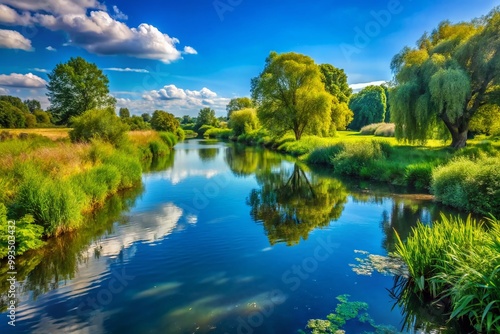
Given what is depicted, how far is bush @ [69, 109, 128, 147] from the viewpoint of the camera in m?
21.9

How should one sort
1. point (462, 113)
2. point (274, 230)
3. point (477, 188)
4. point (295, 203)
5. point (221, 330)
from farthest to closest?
1. point (462, 113)
2. point (295, 203)
3. point (477, 188)
4. point (274, 230)
5. point (221, 330)

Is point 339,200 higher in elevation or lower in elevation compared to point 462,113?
lower

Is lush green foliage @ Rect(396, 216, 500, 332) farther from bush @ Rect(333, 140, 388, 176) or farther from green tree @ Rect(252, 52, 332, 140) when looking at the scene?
green tree @ Rect(252, 52, 332, 140)

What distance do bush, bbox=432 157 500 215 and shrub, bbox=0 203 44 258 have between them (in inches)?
527

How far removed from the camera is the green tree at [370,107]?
57125mm

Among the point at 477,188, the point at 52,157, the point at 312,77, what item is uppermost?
the point at 312,77

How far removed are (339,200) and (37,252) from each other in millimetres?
11574

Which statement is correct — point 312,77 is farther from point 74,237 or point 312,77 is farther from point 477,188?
point 74,237

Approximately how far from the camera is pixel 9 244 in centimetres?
740

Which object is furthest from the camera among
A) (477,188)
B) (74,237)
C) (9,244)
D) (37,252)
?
(477,188)

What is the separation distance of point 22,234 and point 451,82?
66.7 feet

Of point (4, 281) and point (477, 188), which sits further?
point (477, 188)

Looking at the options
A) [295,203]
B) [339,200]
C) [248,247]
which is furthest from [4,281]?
[339,200]

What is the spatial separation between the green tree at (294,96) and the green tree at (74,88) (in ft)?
81.6
